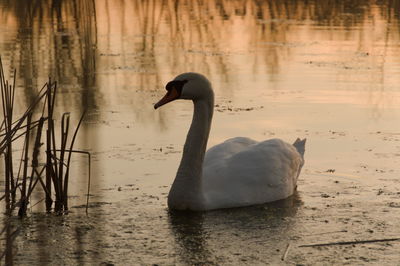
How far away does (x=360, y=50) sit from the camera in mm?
15078

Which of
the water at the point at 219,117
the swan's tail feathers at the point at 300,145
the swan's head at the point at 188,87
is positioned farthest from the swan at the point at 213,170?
the swan's tail feathers at the point at 300,145

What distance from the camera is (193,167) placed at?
278 inches

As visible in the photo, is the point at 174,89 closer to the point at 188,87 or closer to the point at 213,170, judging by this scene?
the point at 188,87

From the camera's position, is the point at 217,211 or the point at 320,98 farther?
the point at 320,98

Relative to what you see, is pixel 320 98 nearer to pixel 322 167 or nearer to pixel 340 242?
pixel 322 167

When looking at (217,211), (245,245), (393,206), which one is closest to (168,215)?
(217,211)

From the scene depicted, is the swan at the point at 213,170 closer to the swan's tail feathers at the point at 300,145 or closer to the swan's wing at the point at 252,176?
the swan's wing at the point at 252,176


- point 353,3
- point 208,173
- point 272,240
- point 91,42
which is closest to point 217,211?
point 208,173

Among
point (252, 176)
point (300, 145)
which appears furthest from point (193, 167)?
point (300, 145)

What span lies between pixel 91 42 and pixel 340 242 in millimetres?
9500

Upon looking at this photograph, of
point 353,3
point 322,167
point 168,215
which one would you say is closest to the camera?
point 168,215

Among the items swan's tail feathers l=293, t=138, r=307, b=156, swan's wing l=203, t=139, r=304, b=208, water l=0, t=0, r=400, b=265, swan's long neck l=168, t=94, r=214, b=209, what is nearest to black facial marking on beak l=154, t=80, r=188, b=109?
swan's long neck l=168, t=94, r=214, b=209

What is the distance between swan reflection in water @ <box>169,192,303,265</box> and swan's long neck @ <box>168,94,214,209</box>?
0.29ft

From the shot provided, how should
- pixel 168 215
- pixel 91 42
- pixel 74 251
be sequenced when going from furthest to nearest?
pixel 91 42, pixel 168 215, pixel 74 251
